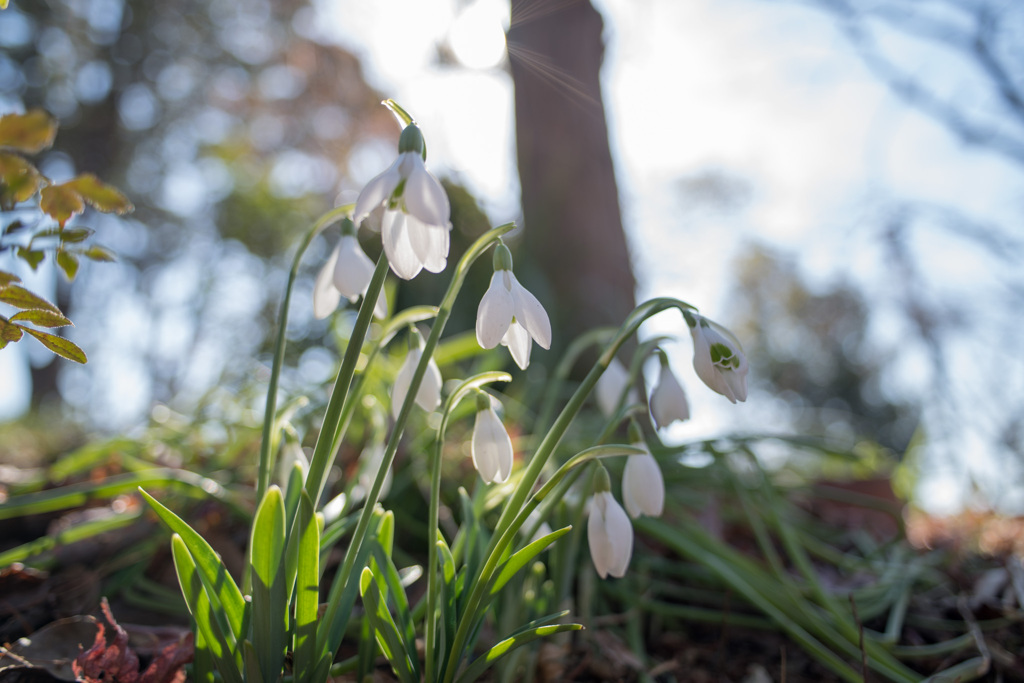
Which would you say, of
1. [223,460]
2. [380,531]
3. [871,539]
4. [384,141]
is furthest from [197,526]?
[384,141]

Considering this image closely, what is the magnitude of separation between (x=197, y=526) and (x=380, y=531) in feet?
2.78

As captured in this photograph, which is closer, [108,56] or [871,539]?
[871,539]

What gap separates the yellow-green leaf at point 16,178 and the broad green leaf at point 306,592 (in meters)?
0.50

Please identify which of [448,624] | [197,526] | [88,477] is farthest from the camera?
[88,477]

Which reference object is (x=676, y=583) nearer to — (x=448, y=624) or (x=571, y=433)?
(x=571, y=433)

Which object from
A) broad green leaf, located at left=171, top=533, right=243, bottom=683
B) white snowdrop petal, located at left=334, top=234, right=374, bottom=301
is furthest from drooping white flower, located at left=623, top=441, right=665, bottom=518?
broad green leaf, located at left=171, top=533, right=243, bottom=683

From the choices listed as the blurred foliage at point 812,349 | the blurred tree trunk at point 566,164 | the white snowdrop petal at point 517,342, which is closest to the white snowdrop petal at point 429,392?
the white snowdrop petal at point 517,342

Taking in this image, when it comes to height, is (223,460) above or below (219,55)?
below

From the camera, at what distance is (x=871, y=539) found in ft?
6.70

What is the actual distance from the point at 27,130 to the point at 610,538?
2.96ft

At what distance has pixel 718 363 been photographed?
2.60 ft

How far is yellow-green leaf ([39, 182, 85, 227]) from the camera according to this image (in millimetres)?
786

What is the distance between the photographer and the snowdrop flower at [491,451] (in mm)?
834

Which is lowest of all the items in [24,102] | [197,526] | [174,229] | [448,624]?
[174,229]
